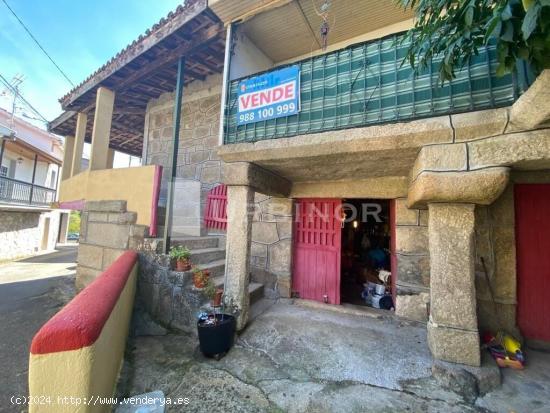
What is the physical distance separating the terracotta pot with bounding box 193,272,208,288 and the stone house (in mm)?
345

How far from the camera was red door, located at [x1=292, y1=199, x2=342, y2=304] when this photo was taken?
468 centimetres

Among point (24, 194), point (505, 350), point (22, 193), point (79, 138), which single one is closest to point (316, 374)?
point (505, 350)

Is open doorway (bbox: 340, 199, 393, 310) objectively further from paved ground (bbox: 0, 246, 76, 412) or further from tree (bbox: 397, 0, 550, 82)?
paved ground (bbox: 0, 246, 76, 412)

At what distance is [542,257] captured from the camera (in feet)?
10.6

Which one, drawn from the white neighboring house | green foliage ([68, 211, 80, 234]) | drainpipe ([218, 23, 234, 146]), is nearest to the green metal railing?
drainpipe ([218, 23, 234, 146])

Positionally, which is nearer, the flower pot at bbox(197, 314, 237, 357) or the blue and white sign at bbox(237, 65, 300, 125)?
the flower pot at bbox(197, 314, 237, 357)

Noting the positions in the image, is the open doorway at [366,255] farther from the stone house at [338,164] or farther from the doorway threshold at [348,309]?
the doorway threshold at [348,309]

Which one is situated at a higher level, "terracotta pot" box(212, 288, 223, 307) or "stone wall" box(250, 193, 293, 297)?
"stone wall" box(250, 193, 293, 297)

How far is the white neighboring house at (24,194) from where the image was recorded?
12.1 meters

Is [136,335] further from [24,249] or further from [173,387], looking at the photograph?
[24,249]

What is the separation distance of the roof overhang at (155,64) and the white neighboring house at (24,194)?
634 cm

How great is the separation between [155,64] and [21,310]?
6044mm

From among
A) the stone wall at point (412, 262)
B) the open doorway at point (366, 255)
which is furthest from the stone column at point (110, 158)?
the stone wall at point (412, 262)

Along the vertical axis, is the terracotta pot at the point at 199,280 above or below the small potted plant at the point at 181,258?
below
